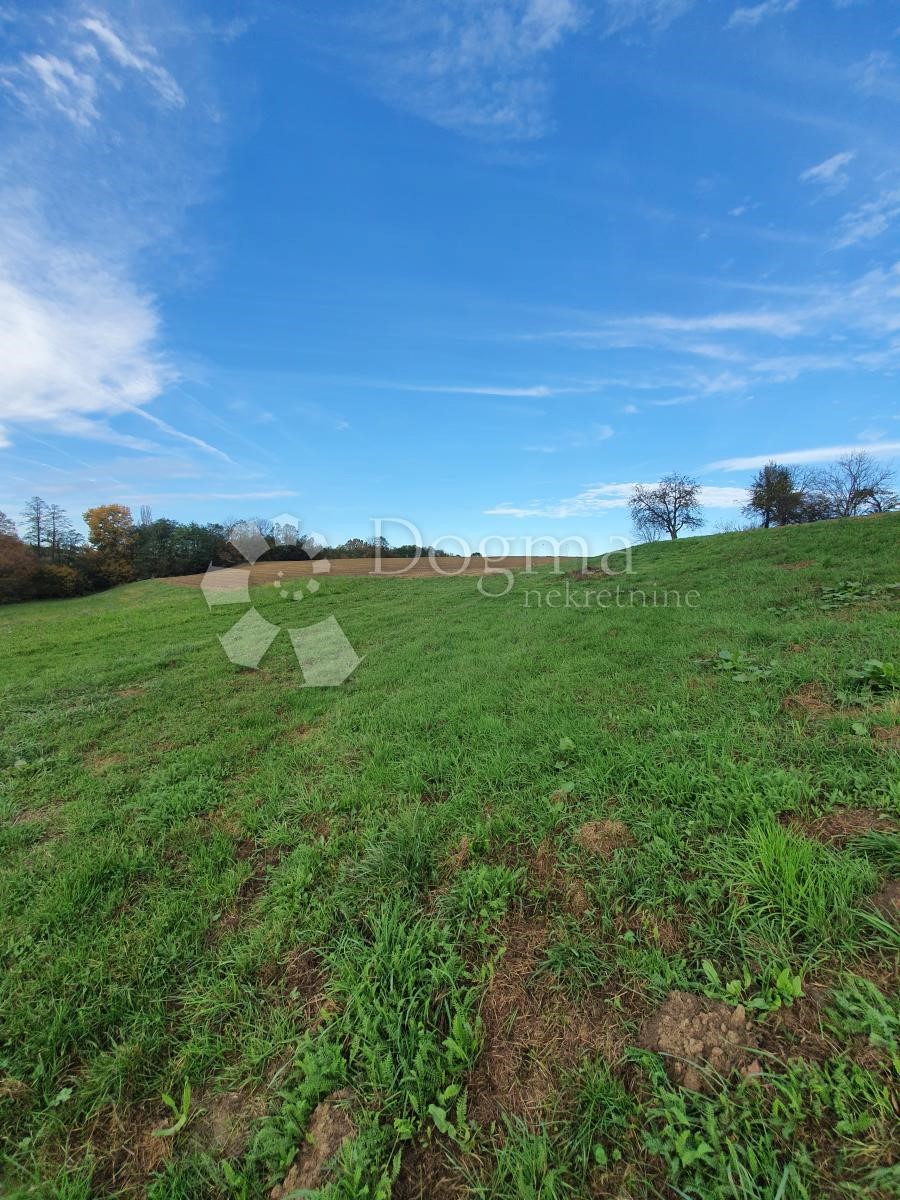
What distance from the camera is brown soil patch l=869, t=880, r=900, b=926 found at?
1960mm

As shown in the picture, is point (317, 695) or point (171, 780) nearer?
point (171, 780)

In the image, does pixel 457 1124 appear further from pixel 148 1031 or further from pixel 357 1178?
pixel 148 1031

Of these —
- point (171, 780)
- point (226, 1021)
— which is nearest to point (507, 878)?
point (226, 1021)

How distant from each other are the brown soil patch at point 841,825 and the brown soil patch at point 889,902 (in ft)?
0.91

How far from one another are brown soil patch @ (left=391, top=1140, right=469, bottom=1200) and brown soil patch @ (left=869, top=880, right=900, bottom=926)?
1979 millimetres

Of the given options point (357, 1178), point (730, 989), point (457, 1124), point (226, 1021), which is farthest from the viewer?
point (226, 1021)

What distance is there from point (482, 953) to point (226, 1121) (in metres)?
1.15

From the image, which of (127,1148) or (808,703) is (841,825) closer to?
(808,703)

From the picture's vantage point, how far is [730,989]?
1785 mm

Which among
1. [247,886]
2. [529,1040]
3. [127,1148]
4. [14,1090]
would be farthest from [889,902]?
[14,1090]

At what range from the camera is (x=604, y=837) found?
278cm

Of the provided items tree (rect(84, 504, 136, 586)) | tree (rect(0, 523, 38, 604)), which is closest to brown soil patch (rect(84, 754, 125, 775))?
tree (rect(0, 523, 38, 604))

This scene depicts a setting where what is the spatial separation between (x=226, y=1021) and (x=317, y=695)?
15.5ft

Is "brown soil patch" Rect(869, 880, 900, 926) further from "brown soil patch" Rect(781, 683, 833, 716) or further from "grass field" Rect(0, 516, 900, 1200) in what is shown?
"brown soil patch" Rect(781, 683, 833, 716)
